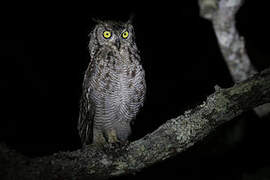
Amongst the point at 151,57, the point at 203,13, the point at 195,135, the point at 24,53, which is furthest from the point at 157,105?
the point at 195,135

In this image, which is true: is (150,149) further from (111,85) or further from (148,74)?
(148,74)

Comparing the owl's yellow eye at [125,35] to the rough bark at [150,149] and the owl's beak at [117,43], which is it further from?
the rough bark at [150,149]

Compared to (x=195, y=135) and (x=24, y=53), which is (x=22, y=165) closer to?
(x=195, y=135)

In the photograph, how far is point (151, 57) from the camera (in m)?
4.07

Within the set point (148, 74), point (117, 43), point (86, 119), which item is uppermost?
point (117, 43)

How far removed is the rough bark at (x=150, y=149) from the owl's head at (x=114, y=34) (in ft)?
3.47

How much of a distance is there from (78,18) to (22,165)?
8.10ft

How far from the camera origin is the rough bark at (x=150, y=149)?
1607 millimetres

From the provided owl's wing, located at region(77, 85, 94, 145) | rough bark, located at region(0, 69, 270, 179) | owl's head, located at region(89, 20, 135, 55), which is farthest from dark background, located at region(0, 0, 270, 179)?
rough bark, located at region(0, 69, 270, 179)

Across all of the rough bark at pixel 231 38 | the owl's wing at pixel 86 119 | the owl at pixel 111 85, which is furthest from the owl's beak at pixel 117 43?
the rough bark at pixel 231 38

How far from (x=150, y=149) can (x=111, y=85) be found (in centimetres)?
82

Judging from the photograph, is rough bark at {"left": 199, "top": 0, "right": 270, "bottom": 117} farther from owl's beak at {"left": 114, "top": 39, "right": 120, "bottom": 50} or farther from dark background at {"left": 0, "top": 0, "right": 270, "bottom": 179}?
owl's beak at {"left": 114, "top": 39, "right": 120, "bottom": 50}

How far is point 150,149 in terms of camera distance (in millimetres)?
1792

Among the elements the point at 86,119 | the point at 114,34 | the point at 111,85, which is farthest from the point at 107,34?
the point at 86,119
